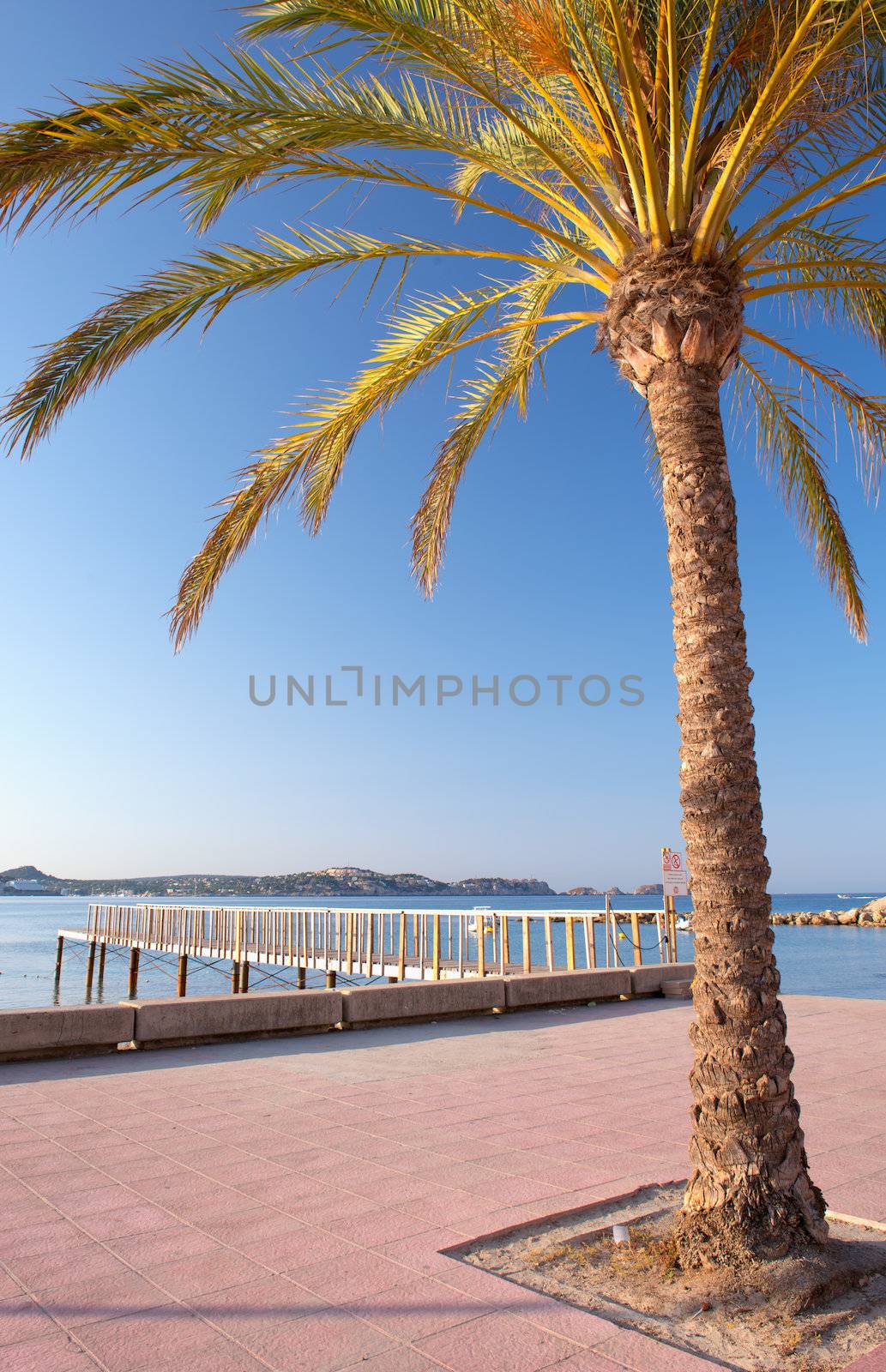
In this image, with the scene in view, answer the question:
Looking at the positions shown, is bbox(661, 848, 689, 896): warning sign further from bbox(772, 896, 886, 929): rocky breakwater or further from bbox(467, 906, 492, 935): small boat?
bbox(772, 896, 886, 929): rocky breakwater

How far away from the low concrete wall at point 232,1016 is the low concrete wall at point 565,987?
205 centimetres

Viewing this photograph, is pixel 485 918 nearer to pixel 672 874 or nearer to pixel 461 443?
pixel 672 874

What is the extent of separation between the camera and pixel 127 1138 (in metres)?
4.80

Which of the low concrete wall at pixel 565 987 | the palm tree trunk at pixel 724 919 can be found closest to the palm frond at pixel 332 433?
the palm tree trunk at pixel 724 919

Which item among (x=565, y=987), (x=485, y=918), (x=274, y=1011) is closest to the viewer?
(x=274, y=1011)

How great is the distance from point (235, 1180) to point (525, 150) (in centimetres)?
624

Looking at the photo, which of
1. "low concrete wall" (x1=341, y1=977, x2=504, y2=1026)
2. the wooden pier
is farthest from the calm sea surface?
"low concrete wall" (x1=341, y1=977, x2=504, y2=1026)

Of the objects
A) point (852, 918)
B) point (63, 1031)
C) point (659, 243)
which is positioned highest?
point (659, 243)

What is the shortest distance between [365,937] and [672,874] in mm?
7846

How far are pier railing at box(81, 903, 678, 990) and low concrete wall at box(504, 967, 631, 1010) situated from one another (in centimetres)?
44

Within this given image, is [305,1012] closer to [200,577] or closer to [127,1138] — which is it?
[127,1138]

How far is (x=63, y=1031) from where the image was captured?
23.0ft

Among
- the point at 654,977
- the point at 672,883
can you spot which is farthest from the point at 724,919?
the point at 672,883

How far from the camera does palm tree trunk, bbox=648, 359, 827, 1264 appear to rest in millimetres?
3080
